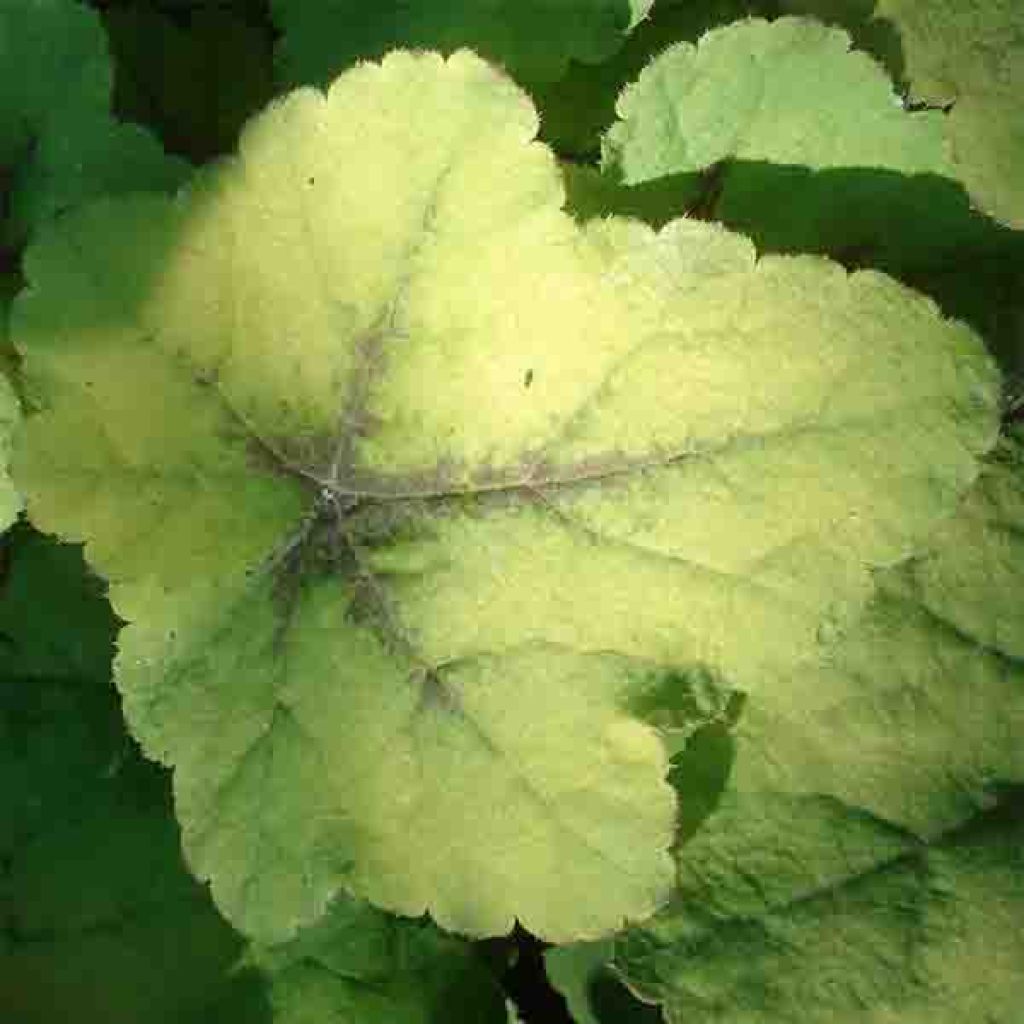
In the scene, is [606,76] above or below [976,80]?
below

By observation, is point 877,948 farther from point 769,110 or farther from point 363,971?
point 769,110

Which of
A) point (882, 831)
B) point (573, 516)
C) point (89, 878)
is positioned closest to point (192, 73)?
point (573, 516)

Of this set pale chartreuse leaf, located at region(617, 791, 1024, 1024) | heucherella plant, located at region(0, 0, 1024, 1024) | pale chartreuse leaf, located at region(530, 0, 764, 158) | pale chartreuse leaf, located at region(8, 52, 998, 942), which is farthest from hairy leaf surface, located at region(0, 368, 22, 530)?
pale chartreuse leaf, located at region(617, 791, 1024, 1024)

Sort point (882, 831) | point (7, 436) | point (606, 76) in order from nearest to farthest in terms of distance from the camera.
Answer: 1. point (882, 831)
2. point (7, 436)
3. point (606, 76)

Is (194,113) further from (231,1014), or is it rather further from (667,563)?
(231,1014)

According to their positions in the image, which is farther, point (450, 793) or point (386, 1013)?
point (386, 1013)

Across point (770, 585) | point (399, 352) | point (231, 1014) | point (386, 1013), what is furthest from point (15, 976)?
point (770, 585)
